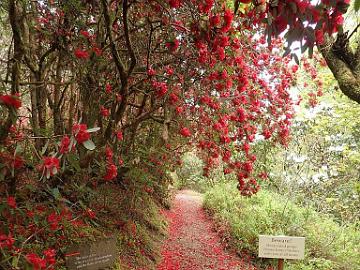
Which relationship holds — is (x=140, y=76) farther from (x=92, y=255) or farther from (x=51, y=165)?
(x=51, y=165)

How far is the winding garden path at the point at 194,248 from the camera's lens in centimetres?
703

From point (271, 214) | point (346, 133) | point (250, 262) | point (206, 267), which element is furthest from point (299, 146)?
point (206, 267)

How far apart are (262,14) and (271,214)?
751 cm

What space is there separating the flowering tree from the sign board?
735 millimetres

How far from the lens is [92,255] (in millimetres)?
4078

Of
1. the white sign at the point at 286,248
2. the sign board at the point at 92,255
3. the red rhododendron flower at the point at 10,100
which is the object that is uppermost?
the red rhododendron flower at the point at 10,100

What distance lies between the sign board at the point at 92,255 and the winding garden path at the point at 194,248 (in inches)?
84.7

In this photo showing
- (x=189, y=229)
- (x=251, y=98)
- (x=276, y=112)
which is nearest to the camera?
(x=251, y=98)

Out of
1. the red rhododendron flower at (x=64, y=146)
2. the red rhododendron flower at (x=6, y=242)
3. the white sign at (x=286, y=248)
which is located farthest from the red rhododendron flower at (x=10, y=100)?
the white sign at (x=286, y=248)

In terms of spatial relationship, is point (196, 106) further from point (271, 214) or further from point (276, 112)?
point (271, 214)

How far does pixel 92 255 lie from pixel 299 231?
213 inches

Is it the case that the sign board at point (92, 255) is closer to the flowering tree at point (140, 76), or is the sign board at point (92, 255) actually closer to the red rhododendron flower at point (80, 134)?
the flowering tree at point (140, 76)

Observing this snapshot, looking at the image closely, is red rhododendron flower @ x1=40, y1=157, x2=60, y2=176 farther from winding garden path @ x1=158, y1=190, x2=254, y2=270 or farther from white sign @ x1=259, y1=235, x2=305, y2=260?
winding garden path @ x1=158, y1=190, x2=254, y2=270

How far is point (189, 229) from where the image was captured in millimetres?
9977
